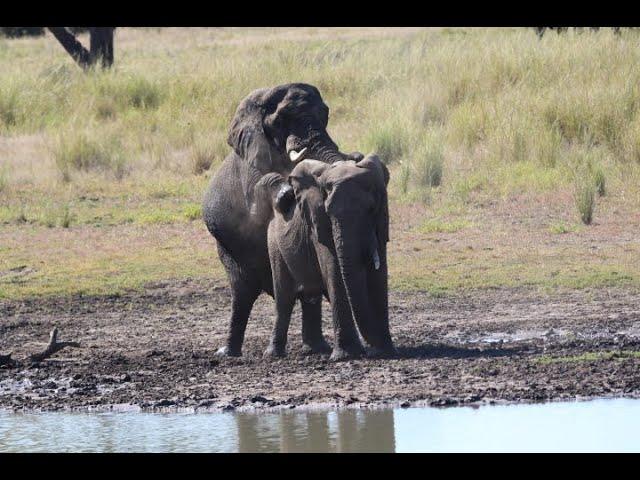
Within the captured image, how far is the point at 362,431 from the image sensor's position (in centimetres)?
904

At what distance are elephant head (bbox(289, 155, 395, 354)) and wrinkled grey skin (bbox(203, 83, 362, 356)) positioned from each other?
684 mm

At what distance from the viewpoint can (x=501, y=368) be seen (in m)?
10.1

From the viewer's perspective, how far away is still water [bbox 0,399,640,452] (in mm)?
8766

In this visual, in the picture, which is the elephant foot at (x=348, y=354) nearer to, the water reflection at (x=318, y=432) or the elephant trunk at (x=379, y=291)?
the elephant trunk at (x=379, y=291)

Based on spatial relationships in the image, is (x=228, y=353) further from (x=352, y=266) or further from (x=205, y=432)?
(x=205, y=432)

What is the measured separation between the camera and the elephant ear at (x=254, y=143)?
1104cm

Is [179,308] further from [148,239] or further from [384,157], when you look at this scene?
[384,157]

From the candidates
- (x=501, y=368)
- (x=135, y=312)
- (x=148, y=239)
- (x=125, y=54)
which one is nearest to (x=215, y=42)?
(x=125, y=54)

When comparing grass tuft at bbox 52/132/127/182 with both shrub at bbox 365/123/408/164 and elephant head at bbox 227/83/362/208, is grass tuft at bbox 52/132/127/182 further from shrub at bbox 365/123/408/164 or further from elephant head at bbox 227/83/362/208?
elephant head at bbox 227/83/362/208

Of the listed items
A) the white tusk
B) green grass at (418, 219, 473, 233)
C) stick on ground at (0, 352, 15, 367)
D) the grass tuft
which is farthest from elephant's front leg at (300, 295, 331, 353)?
the grass tuft

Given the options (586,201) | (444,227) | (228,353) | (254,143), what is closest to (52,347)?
(228,353)

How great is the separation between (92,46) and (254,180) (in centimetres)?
1689

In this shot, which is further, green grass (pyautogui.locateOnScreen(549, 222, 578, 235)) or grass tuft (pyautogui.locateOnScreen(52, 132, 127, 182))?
grass tuft (pyautogui.locateOnScreen(52, 132, 127, 182))
